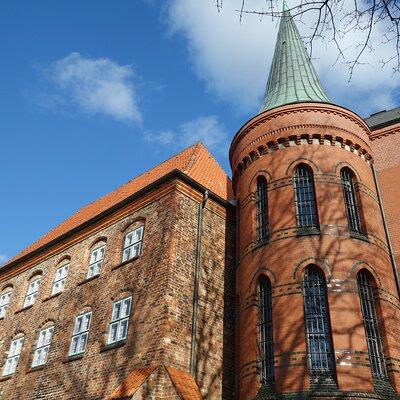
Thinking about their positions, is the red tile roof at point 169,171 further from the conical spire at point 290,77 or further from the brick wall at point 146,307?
the conical spire at point 290,77

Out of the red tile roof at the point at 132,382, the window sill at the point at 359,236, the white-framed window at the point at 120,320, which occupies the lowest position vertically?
the red tile roof at the point at 132,382

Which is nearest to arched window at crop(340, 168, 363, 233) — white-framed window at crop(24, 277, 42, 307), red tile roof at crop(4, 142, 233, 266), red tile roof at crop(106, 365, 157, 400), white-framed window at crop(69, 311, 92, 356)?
red tile roof at crop(4, 142, 233, 266)

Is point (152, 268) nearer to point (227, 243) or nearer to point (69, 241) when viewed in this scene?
point (227, 243)

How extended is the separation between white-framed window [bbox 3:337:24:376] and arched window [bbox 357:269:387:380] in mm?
12282

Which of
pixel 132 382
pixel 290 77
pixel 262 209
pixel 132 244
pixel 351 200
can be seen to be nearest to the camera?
pixel 132 382

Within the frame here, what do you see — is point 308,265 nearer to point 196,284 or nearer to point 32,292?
point 196,284

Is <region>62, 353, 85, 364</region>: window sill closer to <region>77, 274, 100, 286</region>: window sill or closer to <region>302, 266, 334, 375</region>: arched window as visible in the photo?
<region>77, 274, 100, 286</region>: window sill

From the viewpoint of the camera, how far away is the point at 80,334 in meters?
15.9

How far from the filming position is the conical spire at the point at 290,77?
17781 mm

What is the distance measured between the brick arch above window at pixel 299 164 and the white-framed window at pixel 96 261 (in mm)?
7113

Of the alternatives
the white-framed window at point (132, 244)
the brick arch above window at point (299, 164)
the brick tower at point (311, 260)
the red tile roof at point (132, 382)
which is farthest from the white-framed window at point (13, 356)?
the brick arch above window at point (299, 164)

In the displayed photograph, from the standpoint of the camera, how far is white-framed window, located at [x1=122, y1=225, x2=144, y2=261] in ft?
52.9

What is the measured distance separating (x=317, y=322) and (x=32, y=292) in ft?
40.3

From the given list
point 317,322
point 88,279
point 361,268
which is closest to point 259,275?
point 317,322
